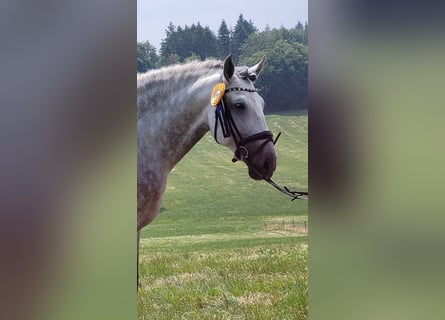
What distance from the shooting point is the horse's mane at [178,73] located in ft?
7.13

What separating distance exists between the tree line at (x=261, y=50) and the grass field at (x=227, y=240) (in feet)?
0.35

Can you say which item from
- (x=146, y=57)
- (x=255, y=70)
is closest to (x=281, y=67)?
(x=255, y=70)

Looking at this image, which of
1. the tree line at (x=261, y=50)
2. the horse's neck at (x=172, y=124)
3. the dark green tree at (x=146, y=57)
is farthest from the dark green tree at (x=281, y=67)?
the dark green tree at (x=146, y=57)

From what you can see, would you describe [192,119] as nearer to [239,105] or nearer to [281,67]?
[239,105]

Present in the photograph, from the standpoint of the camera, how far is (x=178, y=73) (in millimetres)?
2225

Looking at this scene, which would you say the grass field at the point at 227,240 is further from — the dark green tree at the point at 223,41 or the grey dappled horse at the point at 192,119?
the dark green tree at the point at 223,41

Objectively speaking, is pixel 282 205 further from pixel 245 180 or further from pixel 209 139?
pixel 209 139

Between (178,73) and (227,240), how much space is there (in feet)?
2.51

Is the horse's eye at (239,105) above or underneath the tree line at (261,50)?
underneath

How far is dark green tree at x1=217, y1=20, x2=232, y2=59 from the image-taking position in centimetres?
213

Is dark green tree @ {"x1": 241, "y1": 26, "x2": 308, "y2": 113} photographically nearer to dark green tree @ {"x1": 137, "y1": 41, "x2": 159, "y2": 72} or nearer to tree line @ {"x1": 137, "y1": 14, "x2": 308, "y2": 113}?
tree line @ {"x1": 137, "y1": 14, "x2": 308, "y2": 113}

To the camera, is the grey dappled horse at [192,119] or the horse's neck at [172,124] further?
the horse's neck at [172,124]
